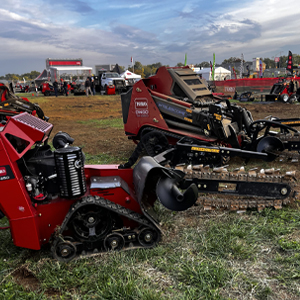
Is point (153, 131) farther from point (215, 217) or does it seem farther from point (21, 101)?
point (21, 101)

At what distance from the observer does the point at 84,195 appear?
3.62 metres

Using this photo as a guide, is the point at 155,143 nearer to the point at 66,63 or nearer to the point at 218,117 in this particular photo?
the point at 218,117

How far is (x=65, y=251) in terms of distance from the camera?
11.2 feet

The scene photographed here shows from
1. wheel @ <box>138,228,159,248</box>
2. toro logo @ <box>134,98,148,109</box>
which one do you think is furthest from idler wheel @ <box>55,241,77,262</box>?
toro logo @ <box>134,98,148,109</box>

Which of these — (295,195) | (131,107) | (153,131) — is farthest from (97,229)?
(131,107)

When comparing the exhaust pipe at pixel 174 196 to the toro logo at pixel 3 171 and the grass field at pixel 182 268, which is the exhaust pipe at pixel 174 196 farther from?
the toro logo at pixel 3 171

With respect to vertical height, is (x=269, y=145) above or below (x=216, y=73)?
below

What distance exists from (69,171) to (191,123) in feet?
14.2

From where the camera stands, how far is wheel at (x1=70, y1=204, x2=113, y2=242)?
11.7 feet

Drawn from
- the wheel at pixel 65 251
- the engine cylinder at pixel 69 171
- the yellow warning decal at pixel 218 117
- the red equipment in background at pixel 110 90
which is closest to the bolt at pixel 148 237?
the wheel at pixel 65 251

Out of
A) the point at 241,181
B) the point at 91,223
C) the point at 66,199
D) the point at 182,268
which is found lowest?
the point at 182,268

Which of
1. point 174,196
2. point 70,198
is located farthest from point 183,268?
point 70,198

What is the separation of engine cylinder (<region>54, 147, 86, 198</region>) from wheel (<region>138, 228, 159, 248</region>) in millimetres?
896

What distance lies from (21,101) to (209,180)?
970 centimetres
